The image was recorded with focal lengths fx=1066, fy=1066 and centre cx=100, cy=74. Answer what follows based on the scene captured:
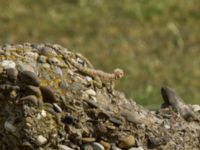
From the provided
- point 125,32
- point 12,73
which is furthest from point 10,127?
point 125,32

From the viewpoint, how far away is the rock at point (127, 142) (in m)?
5.34

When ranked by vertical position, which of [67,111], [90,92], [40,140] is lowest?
[40,140]

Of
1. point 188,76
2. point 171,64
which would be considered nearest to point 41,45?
point 188,76

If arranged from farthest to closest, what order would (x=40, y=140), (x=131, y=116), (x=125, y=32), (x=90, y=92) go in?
1. (x=125, y=32)
2. (x=131, y=116)
3. (x=90, y=92)
4. (x=40, y=140)

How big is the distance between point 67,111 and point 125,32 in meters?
14.1

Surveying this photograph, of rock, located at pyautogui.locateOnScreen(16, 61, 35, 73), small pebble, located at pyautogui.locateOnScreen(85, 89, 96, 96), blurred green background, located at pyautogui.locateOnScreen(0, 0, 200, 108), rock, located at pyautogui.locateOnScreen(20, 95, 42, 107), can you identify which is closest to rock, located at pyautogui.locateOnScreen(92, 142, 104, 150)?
small pebble, located at pyautogui.locateOnScreen(85, 89, 96, 96)

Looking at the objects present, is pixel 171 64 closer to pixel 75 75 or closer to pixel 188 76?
pixel 188 76

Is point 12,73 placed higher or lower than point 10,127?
higher

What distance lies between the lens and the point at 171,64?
55.3ft

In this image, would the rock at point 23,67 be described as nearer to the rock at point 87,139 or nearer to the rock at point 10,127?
the rock at point 10,127

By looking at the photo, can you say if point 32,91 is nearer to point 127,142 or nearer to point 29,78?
point 29,78

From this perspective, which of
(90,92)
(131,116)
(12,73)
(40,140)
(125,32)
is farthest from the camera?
(125,32)

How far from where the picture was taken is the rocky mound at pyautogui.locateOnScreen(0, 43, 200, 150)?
5086 mm

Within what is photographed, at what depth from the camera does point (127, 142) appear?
5.34 meters
